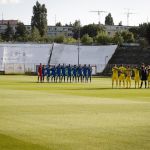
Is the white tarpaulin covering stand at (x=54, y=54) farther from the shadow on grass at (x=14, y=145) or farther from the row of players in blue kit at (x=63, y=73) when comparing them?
the shadow on grass at (x=14, y=145)

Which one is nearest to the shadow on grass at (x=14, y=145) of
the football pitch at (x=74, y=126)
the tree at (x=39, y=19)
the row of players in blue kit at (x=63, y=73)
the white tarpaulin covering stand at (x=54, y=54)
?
the football pitch at (x=74, y=126)

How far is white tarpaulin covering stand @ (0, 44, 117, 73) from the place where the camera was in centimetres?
10812

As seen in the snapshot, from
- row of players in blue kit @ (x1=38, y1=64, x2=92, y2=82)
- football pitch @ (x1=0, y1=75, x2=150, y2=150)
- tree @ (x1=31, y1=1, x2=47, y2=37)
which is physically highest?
tree @ (x1=31, y1=1, x2=47, y2=37)

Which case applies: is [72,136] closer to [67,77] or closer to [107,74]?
[67,77]

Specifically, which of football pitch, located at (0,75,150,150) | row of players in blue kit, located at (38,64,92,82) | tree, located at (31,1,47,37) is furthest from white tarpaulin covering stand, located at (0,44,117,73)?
football pitch, located at (0,75,150,150)

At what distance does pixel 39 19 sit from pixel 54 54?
66.1m

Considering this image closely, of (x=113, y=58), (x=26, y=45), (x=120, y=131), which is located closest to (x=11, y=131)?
(x=120, y=131)

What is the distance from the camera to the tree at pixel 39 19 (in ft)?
586

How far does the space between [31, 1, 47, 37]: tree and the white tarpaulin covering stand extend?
2448 inches

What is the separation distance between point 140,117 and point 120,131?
3.99 metres

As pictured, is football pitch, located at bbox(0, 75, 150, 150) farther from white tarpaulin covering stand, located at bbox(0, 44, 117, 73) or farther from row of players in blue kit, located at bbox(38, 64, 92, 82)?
white tarpaulin covering stand, located at bbox(0, 44, 117, 73)

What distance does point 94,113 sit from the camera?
22.9 m

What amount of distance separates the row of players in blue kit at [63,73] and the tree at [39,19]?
387 ft

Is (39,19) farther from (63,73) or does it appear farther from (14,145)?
(14,145)
